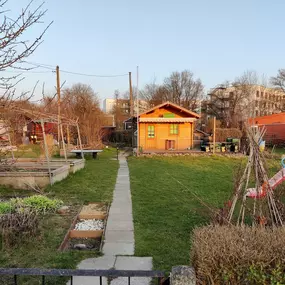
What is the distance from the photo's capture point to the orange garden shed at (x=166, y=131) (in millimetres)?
22984

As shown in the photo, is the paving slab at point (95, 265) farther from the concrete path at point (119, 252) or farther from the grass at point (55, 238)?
the grass at point (55, 238)

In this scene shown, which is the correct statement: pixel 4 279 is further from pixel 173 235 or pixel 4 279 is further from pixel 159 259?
pixel 173 235

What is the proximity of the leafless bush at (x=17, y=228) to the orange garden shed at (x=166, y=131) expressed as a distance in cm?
1820

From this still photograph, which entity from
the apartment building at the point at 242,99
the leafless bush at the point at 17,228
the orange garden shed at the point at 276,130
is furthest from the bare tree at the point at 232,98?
the leafless bush at the point at 17,228

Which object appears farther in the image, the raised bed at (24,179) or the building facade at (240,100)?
the building facade at (240,100)

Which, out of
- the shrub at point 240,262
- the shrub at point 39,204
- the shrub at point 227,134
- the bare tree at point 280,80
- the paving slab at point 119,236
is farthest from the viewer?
the bare tree at point 280,80

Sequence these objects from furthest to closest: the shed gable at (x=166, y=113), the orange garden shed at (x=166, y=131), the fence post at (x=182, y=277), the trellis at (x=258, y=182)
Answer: the shed gable at (x=166, y=113) < the orange garden shed at (x=166, y=131) < the trellis at (x=258, y=182) < the fence post at (x=182, y=277)

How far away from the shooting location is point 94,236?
17.1 ft

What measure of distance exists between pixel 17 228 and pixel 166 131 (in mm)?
19331

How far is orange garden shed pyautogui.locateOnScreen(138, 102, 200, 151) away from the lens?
905 inches

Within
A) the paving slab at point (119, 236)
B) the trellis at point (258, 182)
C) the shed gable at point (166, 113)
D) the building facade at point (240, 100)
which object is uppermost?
the building facade at point (240, 100)

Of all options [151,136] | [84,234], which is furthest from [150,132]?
[84,234]

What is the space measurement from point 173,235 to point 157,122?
59.5ft

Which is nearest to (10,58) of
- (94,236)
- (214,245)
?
(214,245)
